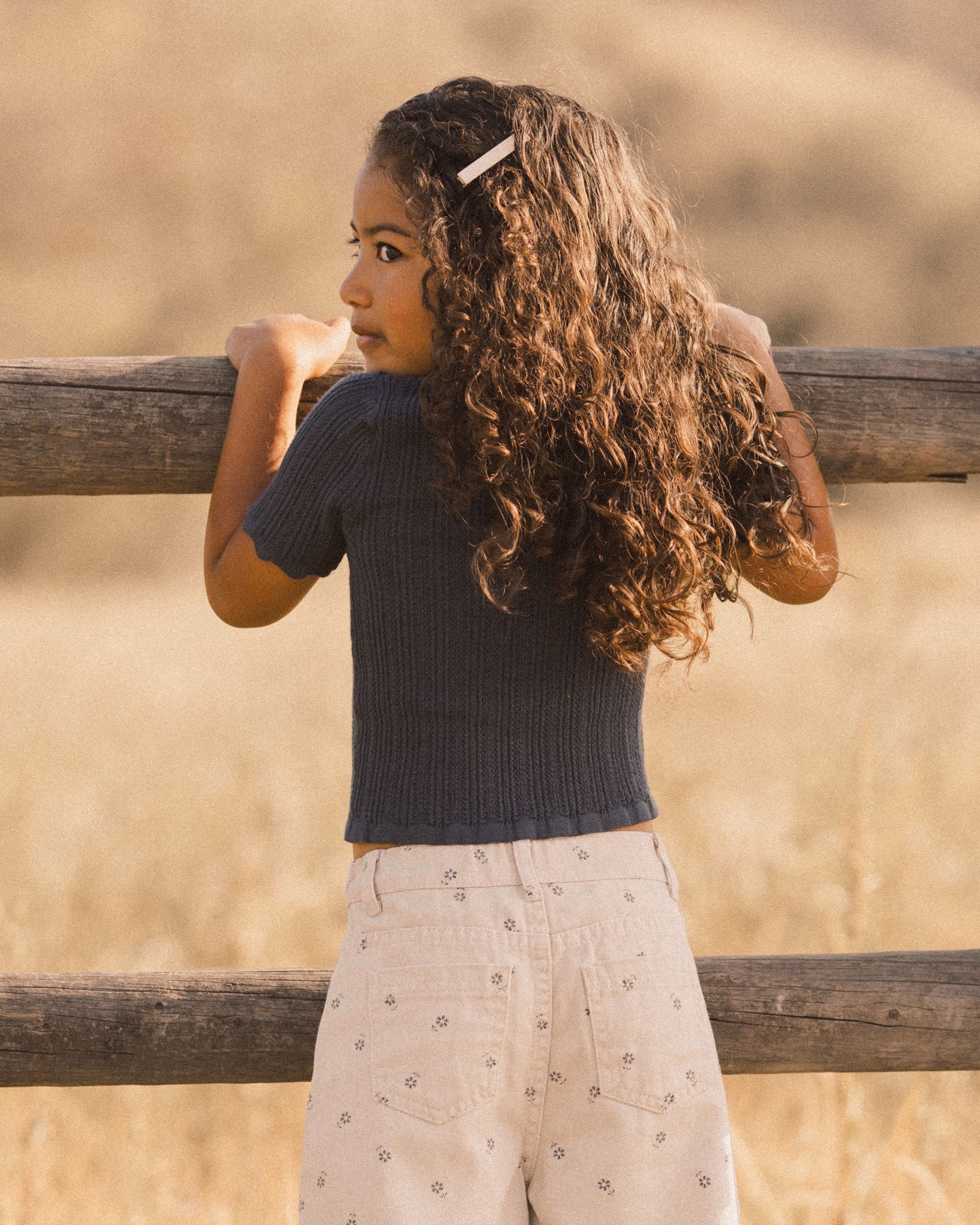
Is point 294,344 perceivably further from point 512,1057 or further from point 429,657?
point 512,1057

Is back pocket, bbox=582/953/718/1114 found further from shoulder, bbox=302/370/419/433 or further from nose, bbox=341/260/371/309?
nose, bbox=341/260/371/309

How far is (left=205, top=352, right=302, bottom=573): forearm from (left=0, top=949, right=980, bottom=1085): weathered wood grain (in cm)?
59

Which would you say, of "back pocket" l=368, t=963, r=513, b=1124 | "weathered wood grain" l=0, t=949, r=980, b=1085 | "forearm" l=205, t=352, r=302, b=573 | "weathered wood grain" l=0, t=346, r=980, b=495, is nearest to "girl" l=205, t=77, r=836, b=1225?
"back pocket" l=368, t=963, r=513, b=1124

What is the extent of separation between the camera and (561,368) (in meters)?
1.33

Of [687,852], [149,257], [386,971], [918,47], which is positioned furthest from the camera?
[918,47]

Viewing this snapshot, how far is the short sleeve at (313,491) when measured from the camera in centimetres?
135

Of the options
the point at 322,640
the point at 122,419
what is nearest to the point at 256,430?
the point at 122,419

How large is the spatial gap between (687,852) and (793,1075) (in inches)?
32.6

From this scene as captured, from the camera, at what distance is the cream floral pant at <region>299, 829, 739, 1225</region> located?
4.11 ft

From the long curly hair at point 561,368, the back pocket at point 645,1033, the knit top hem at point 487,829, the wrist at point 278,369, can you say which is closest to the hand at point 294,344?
the wrist at point 278,369

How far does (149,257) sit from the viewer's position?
2341 cm

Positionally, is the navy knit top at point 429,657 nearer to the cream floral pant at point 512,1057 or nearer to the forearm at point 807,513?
the cream floral pant at point 512,1057

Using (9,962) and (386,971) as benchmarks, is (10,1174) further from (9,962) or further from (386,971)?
(386,971)

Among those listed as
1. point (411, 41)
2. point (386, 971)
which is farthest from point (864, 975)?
point (411, 41)
